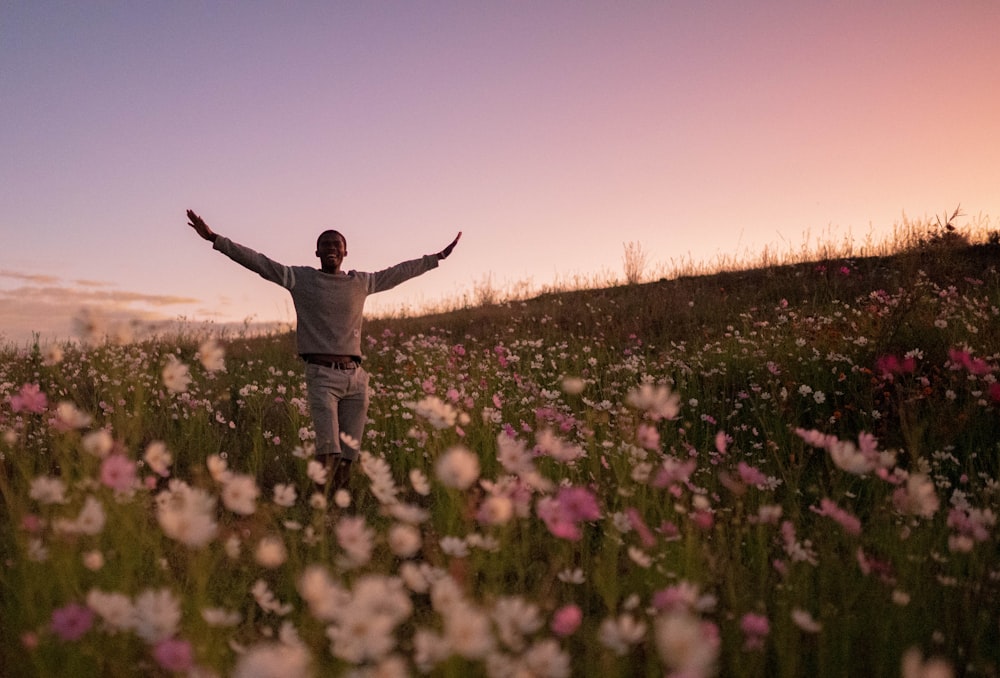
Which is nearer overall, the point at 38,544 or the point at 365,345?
the point at 38,544

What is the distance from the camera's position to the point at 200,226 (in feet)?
14.3

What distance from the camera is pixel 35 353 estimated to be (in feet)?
29.9

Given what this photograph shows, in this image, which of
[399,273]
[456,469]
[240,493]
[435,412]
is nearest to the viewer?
[456,469]

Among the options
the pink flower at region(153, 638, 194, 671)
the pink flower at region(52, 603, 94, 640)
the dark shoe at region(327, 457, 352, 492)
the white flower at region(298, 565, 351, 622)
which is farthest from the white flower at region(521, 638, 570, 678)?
the dark shoe at region(327, 457, 352, 492)

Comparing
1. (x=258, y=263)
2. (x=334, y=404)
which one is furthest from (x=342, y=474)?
(x=258, y=263)

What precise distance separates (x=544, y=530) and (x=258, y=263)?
2.68 metres

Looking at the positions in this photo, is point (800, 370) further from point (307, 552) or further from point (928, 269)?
point (928, 269)

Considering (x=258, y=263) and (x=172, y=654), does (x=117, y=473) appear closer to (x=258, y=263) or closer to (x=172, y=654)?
(x=172, y=654)

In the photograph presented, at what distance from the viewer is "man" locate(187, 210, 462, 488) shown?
4.50 m

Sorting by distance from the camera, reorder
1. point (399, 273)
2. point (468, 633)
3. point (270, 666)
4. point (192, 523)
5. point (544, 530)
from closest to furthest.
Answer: point (270, 666), point (468, 633), point (192, 523), point (544, 530), point (399, 273)

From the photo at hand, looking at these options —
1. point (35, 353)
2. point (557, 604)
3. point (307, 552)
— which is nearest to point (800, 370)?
point (557, 604)

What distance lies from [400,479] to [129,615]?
318 centimetres

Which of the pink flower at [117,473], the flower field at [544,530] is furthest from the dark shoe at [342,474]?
the pink flower at [117,473]

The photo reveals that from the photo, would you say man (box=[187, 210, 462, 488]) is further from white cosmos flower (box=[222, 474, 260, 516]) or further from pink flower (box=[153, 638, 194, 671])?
pink flower (box=[153, 638, 194, 671])
